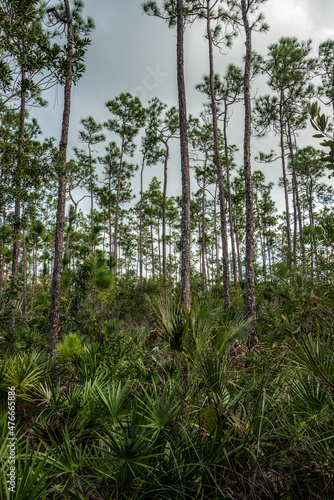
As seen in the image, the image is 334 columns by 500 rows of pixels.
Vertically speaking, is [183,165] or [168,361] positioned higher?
[183,165]

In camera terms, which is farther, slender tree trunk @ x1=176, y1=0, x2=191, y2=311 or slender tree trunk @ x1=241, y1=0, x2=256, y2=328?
slender tree trunk @ x1=241, y1=0, x2=256, y2=328

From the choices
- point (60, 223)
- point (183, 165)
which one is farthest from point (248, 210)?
point (60, 223)

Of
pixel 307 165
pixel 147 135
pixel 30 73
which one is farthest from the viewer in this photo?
pixel 307 165

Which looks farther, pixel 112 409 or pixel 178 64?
pixel 178 64

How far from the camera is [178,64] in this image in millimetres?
8500

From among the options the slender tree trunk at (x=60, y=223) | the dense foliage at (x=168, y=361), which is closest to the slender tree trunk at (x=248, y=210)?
the dense foliage at (x=168, y=361)

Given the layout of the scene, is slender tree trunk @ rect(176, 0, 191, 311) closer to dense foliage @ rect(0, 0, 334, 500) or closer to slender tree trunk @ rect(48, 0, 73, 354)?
dense foliage @ rect(0, 0, 334, 500)

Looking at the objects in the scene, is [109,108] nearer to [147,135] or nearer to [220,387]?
[147,135]

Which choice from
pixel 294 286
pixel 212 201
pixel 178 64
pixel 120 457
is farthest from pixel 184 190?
pixel 212 201

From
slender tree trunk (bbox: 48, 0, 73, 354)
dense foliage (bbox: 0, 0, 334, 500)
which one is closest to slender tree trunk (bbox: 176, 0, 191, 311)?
dense foliage (bbox: 0, 0, 334, 500)

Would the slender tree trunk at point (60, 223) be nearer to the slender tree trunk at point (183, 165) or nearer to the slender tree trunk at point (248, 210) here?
the slender tree trunk at point (183, 165)

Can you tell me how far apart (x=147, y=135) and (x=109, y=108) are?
3462 millimetres

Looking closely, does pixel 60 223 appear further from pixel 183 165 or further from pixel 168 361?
pixel 168 361

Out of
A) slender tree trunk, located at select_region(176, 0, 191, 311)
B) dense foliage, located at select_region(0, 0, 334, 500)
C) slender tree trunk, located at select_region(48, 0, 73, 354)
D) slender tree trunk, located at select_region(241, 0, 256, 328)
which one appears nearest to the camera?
dense foliage, located at select_region(0, 0, 334, 500)
